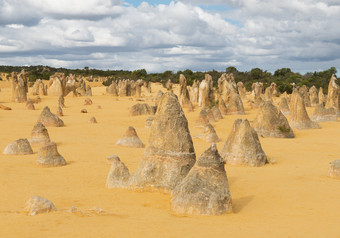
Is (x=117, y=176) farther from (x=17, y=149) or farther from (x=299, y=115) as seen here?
(x=299, y=115)

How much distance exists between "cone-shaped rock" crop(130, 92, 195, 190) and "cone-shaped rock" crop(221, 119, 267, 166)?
3.06 metres

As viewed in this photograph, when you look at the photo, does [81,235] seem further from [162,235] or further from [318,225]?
[318,225]

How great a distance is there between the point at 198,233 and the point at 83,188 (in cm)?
372

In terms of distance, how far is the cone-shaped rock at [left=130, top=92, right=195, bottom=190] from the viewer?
7680 millimetres

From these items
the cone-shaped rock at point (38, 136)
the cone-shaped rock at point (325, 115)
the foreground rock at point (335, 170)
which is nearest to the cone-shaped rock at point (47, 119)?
the cone-shaped rock at point (38, 136)

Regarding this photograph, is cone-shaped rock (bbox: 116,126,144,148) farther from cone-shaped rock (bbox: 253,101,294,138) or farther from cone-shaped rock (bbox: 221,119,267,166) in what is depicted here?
cone-shaped rock (bbox: 253,101,294,138)

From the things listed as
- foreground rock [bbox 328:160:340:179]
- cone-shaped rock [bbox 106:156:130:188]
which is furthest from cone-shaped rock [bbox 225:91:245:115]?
cone-shaped rock [bbox 106:156:130:188]

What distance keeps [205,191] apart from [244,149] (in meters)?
4.51

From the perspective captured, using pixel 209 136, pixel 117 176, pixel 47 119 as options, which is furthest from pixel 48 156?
pixel 47 119

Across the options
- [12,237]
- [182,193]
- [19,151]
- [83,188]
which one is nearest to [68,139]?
[19,151]

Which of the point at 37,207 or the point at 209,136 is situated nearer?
the point at 37,207

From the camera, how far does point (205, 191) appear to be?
20.9 ft

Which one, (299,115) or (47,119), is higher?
(299,115)

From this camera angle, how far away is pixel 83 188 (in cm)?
815
